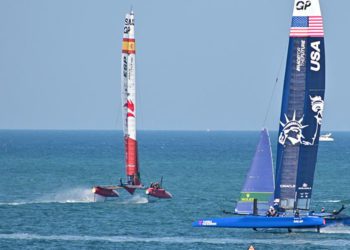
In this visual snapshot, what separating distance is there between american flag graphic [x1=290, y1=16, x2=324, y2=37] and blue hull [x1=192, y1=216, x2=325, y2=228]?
36.5 feet

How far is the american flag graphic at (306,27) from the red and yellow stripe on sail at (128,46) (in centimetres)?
2986

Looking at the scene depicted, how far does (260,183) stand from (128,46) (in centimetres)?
2982

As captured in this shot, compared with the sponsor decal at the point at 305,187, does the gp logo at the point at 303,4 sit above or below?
above

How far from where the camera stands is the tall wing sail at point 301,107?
7269cm

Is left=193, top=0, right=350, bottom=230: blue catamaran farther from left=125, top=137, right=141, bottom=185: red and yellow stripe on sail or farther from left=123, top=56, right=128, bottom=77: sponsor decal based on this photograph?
left=123, top=56, right=128, bottom=77: sponsor decal

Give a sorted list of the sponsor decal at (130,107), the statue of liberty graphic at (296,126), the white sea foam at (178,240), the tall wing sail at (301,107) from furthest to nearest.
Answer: the sponsor decal at (130,107) < the statue of liberty graphic at (296,126) < the tall wing sail at (301,107) < the white sea foam at (178,240)

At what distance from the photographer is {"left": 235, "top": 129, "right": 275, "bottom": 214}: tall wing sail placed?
73750 millimetres

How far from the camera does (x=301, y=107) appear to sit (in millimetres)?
73500

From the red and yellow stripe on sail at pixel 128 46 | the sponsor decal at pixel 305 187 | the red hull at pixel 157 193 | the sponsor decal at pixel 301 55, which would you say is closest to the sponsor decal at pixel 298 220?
the sponsor decal at pixel 305 187

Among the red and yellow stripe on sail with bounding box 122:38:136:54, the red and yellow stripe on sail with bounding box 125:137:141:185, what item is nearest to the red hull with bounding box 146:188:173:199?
the red and yellow stripe on sail with bounding box 125:137:141:185

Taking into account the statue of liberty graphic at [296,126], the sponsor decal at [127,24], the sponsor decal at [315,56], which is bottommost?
the statue of liberty graphic at [296,126]

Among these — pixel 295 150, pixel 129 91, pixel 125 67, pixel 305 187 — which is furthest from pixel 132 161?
pixel 295 150

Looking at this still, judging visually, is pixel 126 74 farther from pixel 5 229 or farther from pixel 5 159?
pixel 5 159

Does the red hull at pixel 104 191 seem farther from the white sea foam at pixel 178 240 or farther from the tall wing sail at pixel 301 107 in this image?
the tall wing sail at pixel 301 107
